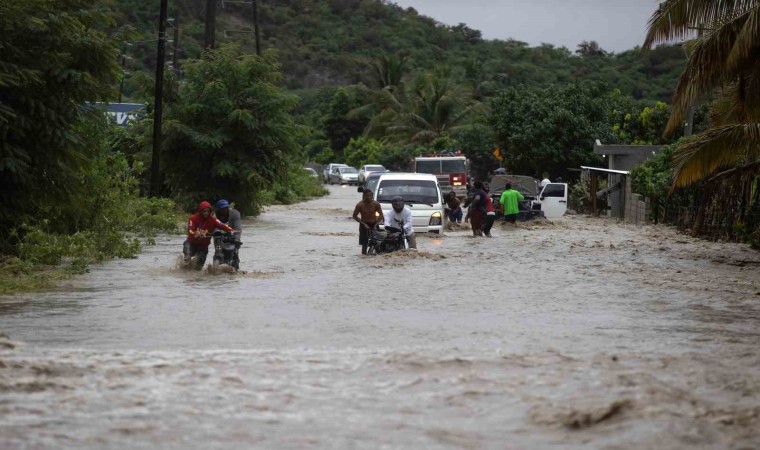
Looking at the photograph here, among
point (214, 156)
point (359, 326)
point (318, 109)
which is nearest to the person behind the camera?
point (359, 326)

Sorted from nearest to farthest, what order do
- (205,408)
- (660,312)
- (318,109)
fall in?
(205,408) < (660,312) < (318,109)

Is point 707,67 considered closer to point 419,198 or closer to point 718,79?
point 718,79

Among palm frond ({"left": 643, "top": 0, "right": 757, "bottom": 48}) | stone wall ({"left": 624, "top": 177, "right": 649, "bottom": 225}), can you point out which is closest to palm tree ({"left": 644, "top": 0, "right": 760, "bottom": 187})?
palm frond ({"left": 643, "top": 0, "right": 757, "bottom": 48})

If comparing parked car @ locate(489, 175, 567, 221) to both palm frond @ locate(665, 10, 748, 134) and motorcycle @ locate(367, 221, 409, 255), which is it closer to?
motorcycle @ locate(367, 221, 409, 255)

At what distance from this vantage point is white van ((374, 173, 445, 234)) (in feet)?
92.6

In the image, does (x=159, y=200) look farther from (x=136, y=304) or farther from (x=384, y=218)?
(x=136, y=304)

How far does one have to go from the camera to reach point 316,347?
39.1ft

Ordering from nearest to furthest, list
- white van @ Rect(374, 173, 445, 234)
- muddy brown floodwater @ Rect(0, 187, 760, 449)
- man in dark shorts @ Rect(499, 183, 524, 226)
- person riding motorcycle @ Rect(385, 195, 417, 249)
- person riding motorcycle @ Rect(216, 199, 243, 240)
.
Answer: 1. muddy brown floodwater @ Rect(0, 187, 760, 449)
2. person riding motorcycle @ Rect(216, 199, 243, 240)
3. person riding motorcycle @ Rect(385, 195, 417, 249)
4. white van @ Rect(374, 173, 445, 234)
5. man in dark shorts @ Rect(499, 183, 524, 226)

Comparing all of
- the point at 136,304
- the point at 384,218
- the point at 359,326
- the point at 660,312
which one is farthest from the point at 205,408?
the point at 384,218

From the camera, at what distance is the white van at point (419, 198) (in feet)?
92.6

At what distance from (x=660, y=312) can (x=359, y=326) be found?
13.9 feet

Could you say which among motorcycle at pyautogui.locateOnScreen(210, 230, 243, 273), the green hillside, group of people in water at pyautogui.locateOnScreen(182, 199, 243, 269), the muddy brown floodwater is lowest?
the muddy brown floodwater

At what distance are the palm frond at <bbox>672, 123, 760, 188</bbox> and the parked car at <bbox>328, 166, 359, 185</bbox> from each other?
57.7 metres

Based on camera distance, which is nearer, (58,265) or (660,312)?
(660,312)
